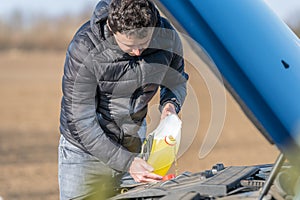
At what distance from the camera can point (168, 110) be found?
4402 mm

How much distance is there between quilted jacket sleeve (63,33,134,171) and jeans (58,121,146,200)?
0.33 ft

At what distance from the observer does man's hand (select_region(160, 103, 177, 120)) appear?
434cm

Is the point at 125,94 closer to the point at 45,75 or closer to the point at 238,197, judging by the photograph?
the point at 238,197

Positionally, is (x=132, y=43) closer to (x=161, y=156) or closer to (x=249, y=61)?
(x=161, y=156)

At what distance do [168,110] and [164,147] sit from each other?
382mm

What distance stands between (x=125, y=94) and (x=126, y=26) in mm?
588

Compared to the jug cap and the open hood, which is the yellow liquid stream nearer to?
the jug cap

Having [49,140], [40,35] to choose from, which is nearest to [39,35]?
[40,35]

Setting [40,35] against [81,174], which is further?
[40,35]

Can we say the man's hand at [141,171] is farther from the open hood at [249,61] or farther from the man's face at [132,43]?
the open hood at [249,61]

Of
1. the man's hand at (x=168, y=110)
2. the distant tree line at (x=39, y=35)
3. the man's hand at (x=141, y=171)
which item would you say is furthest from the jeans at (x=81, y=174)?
the distant tree line at (x=39, y=35)

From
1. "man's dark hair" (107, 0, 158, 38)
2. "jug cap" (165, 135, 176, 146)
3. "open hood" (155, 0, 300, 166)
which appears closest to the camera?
"open hood" (155, 0, 300, 166)

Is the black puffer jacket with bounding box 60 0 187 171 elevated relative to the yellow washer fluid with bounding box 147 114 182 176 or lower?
elevated

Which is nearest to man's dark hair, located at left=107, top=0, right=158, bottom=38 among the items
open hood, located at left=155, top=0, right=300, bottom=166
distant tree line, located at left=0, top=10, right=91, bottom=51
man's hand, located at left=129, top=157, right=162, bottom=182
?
man's hand, located at left=129, top=157, right=162, bottom=182
